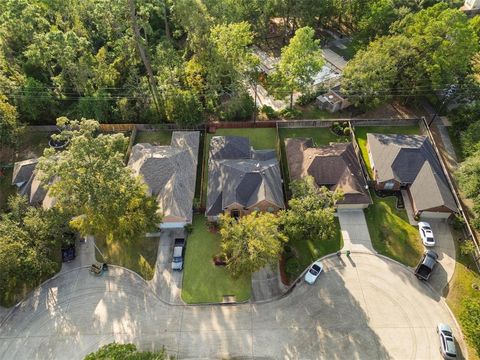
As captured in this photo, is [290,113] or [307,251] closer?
[307,251]

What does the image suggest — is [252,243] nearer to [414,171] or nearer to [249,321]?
[249,321]

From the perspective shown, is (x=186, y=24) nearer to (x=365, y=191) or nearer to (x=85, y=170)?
(x=85, y=170)

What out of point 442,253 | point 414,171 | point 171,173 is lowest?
point 442,253

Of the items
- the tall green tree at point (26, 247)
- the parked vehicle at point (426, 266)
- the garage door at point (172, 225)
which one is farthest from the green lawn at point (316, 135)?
the tall green tree at point (26, 247)

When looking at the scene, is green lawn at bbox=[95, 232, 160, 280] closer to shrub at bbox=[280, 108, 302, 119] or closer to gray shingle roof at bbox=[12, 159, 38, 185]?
gray shingle roof at bbox=[12, 159, 38, 185]

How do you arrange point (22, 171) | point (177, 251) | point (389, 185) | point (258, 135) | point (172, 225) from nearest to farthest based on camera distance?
point (177, 251) < point (172, 225) < point (389, 185) < point (22, 171) < point (258, 135)

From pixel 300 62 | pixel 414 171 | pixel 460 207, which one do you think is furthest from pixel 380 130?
pixel 300 62

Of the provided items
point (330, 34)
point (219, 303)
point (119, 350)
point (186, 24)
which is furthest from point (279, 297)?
point (330, 34)
